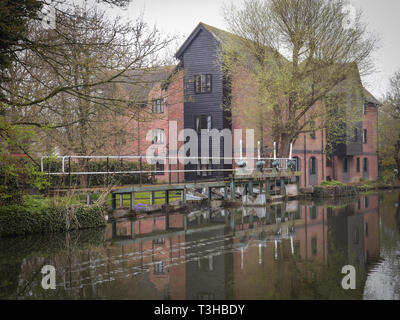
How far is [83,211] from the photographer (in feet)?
48.5

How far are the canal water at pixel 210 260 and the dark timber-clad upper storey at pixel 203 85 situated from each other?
48.2 feet

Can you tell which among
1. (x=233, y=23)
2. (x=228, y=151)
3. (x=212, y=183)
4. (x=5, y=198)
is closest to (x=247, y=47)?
(x=233, y=23)

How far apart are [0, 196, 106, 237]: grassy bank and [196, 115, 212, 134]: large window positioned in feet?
55.5

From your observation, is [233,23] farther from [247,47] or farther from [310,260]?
[310,260]

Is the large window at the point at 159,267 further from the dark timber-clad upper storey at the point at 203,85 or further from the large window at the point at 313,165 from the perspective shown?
the large window at the point at 313,165

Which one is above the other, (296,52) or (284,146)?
(296,52)

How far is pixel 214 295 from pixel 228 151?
23717mm

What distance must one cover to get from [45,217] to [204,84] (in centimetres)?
1961

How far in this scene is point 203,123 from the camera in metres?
31.6

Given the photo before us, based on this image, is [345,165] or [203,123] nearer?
[203,123]

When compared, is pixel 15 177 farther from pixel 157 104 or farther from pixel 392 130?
pixel 392 130

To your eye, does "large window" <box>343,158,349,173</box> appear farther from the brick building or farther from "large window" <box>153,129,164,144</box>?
"large window" <box>153,129,164,144</box>

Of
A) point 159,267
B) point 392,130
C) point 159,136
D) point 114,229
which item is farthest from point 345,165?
point 159,267

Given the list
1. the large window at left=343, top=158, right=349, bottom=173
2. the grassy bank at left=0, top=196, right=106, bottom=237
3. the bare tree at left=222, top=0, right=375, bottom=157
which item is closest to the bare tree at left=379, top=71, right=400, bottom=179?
the large window at left=343, top=158, right=349, bottom=173
